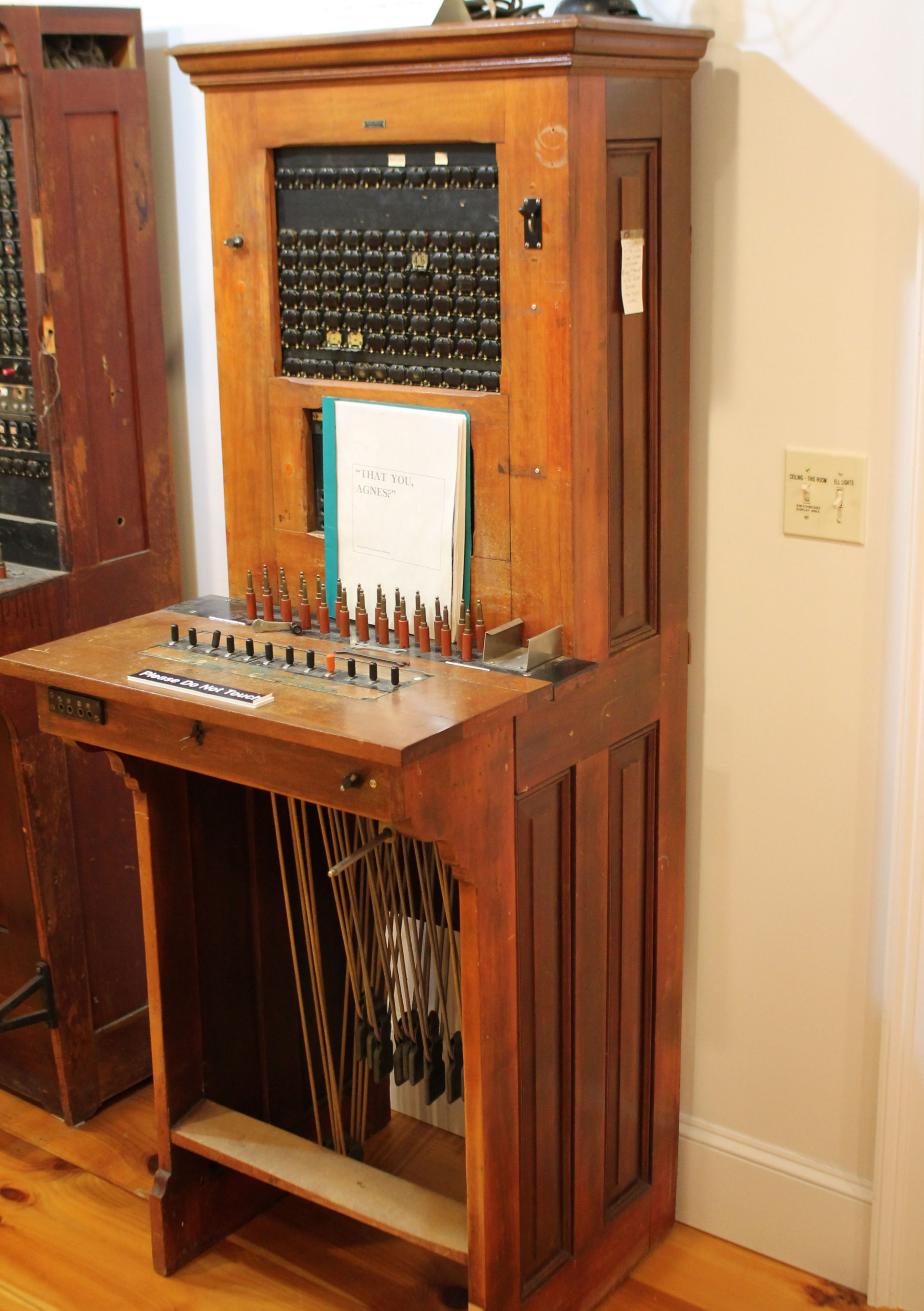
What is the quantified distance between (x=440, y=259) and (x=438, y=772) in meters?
0.77

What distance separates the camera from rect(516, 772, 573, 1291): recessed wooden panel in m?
2.28

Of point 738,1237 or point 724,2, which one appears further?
point 738,1237

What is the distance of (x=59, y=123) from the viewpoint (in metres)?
2.74

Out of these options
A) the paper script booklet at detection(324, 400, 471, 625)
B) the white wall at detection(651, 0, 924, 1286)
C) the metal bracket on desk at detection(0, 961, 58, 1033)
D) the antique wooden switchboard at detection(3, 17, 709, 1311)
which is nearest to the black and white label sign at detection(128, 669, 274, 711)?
the antique wooden switchboard at detection(3, 17, 709, 1311)

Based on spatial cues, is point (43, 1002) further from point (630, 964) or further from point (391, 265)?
point (391, 265)

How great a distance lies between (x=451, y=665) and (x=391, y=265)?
61 centimetres

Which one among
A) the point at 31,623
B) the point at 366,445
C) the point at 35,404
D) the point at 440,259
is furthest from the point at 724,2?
the point at 31,623

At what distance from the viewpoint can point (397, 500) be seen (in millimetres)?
2410

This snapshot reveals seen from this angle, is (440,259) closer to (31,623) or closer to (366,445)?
(366,445)

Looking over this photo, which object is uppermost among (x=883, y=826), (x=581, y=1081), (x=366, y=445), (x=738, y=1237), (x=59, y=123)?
(x=59, y=123)

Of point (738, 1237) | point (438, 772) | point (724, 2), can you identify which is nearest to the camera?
point (438, 772)

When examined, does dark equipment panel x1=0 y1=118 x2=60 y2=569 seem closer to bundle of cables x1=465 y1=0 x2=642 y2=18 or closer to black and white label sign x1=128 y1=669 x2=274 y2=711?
black and white label sign x1=128 y1=669 x2=274 y2=711

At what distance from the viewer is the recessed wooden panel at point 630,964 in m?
2.47

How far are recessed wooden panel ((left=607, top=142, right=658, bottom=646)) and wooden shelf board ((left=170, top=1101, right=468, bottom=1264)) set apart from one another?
0.92 metres
